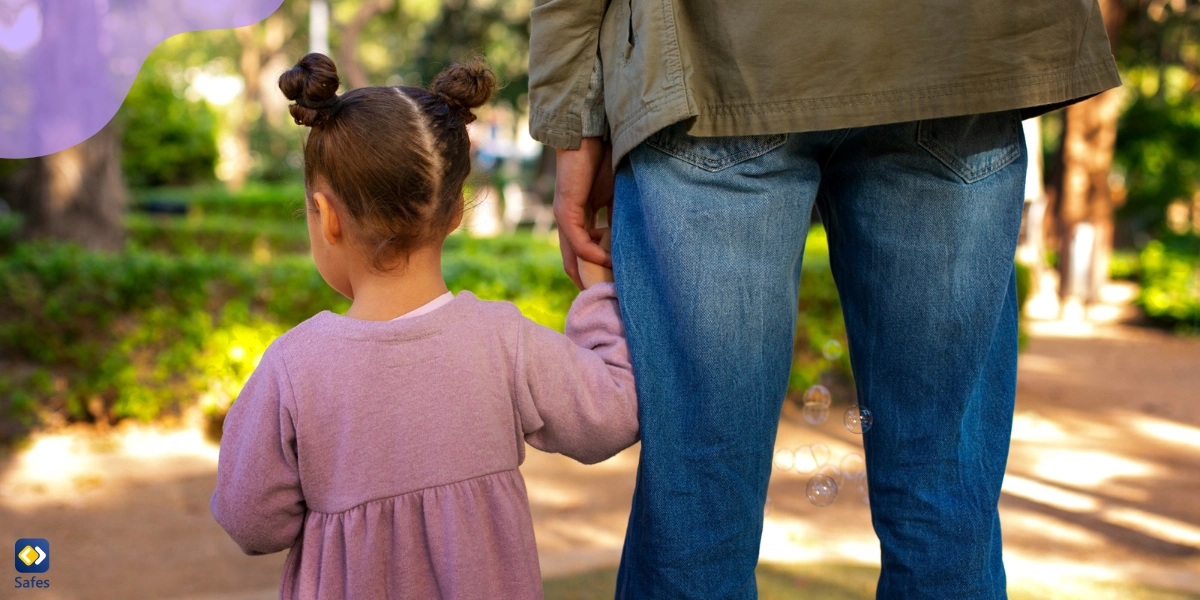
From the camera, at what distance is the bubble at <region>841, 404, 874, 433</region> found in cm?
157

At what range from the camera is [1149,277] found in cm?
938

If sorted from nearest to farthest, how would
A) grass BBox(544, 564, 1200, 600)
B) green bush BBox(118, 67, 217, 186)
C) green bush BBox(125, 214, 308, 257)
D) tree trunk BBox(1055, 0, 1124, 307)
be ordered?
grass BBox(544, 564, 1200, 600)
green bush BBox(125, 214, 308, 257)
tree trunk BBox(1055, 0, 1124, 307)
green bush BBox(118, 67, 217, 186)

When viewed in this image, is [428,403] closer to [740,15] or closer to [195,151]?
[740,15]

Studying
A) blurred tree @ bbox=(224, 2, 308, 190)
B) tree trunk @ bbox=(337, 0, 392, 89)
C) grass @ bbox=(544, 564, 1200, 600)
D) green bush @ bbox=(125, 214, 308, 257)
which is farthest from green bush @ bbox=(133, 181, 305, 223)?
grass @ bbox=(544, 564, 1200, 600)

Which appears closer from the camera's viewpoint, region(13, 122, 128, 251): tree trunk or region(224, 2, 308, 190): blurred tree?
region(13, 122, 128, 251): tree trunk

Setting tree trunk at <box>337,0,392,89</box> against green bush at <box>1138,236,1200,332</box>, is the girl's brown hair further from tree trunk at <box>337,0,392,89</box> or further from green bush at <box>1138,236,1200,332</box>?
tree trunk at <box>337,0,392,89</box>

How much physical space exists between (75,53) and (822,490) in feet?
5.83

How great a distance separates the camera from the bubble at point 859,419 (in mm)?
1573

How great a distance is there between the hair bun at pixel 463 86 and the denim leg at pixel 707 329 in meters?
0.25

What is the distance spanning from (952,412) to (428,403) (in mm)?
810

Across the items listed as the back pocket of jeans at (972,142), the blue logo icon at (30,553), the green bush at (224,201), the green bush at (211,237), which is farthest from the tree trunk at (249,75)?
the back pocket of jeans at (972,142)

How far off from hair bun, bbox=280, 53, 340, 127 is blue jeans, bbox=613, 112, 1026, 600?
1.49ft

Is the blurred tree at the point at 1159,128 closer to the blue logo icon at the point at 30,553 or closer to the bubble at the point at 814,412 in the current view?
the bubble at the point at 814,412

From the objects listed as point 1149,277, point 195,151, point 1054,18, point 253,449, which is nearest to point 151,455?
point 253,449
